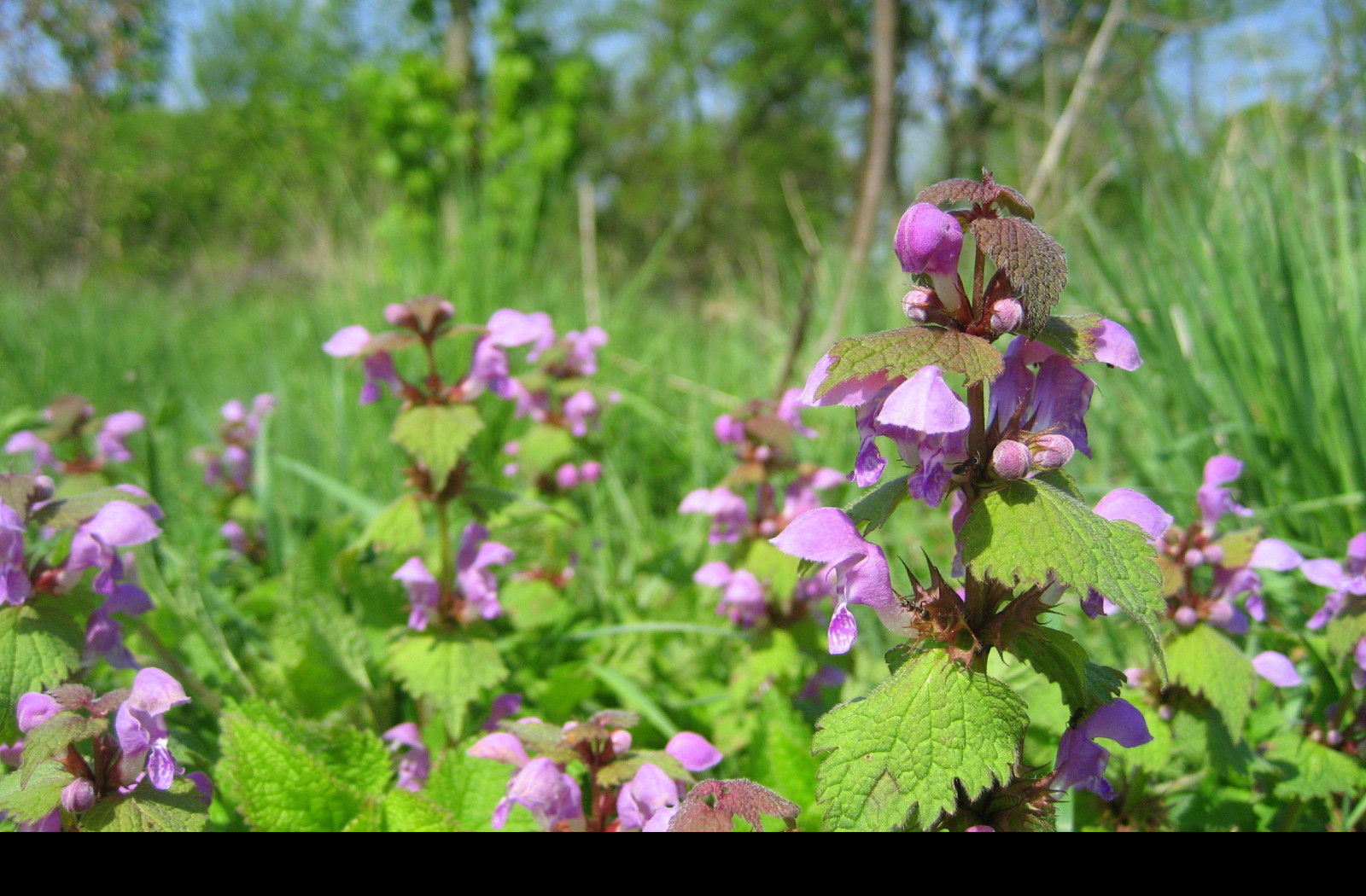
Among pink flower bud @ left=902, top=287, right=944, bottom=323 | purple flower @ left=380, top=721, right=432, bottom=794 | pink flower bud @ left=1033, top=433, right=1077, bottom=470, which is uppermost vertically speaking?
pink flower bud @ left=902, top=287, right=944, bottom=323

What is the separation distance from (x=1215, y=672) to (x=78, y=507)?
1334 millimetres

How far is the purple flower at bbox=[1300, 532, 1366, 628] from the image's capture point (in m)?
1.02

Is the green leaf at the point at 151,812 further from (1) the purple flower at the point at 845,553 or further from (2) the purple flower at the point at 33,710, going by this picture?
(1) the purple flower at the point at 845,553

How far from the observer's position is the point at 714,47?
16703 millimetres

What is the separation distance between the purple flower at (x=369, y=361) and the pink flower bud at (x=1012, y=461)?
0.97 m

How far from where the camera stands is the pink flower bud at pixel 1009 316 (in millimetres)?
610

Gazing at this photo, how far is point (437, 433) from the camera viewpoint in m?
1.27

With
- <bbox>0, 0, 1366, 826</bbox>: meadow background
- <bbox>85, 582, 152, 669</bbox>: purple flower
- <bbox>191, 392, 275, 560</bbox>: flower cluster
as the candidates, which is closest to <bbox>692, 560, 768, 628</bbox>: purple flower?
<bbox>0, 0, 1366, 826</bbox>: meadow background

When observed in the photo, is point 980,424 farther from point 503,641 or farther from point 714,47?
point 714,47

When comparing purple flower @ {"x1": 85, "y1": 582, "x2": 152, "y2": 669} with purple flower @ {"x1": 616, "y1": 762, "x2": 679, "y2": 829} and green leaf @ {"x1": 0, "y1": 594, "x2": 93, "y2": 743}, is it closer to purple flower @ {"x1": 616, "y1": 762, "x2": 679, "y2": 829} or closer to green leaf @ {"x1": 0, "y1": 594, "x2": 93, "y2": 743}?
green leaf @ {"x1": 0, "y1": 594, "x2": 93, "y2": 743}

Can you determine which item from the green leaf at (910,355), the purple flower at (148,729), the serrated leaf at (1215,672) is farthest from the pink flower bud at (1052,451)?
the purple flower at (148,729)

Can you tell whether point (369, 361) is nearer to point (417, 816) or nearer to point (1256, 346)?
point (417, 816)

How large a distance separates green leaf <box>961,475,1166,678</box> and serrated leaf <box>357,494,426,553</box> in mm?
935
